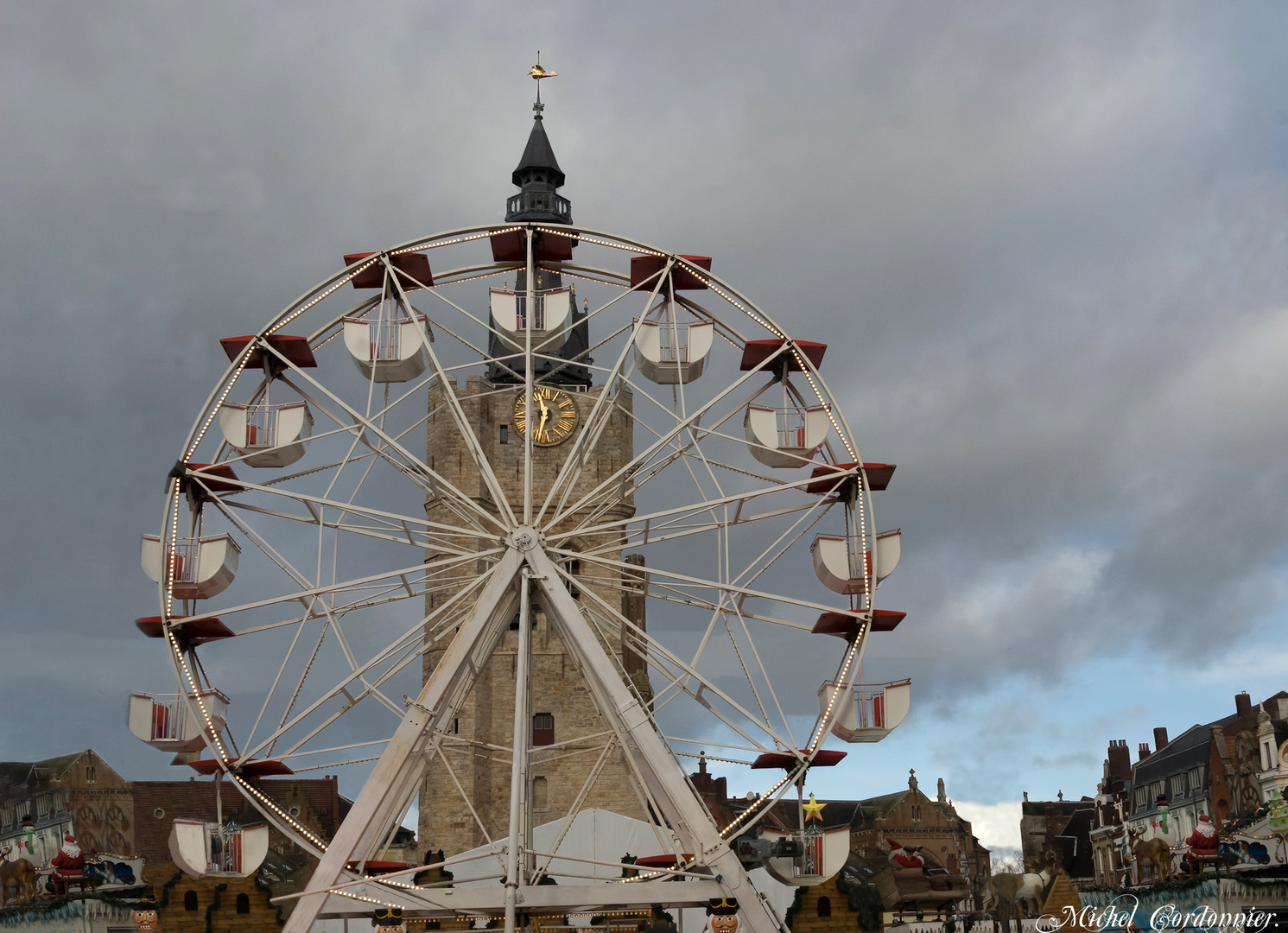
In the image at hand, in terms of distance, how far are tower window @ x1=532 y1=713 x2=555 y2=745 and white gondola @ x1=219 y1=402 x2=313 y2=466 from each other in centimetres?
2694

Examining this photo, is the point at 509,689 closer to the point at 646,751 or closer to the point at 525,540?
the point at 525,540

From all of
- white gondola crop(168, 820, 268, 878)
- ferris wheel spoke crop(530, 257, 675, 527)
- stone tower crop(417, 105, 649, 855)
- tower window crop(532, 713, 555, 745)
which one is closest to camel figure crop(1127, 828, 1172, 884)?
ferris wheel spoke crop(530, 257, 675, 527)

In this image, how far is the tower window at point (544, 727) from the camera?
169 ft

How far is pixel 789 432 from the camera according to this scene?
2673 centimetres

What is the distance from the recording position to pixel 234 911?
30.1 metres

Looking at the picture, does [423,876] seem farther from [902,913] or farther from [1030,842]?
[1030,842]

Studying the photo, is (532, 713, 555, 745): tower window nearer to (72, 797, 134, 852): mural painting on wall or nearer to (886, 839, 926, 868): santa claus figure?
(72, 797, 134, 852): mural painting on wall

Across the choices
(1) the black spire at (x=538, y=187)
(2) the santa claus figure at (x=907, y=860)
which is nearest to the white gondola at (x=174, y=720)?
(2) the santa claus figure at (x=907, y=860)

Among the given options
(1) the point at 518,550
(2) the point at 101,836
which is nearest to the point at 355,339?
(1) the point at 518,550

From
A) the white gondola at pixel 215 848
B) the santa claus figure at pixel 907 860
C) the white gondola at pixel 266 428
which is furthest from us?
the santa claus figure at pixel 907 860

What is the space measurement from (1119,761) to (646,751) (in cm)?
5633

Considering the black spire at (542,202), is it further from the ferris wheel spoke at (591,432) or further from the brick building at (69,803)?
the ferris wheel spoke at (591,432)

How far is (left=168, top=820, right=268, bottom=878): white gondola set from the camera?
909 inches

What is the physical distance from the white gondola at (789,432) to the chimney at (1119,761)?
1997 inches
